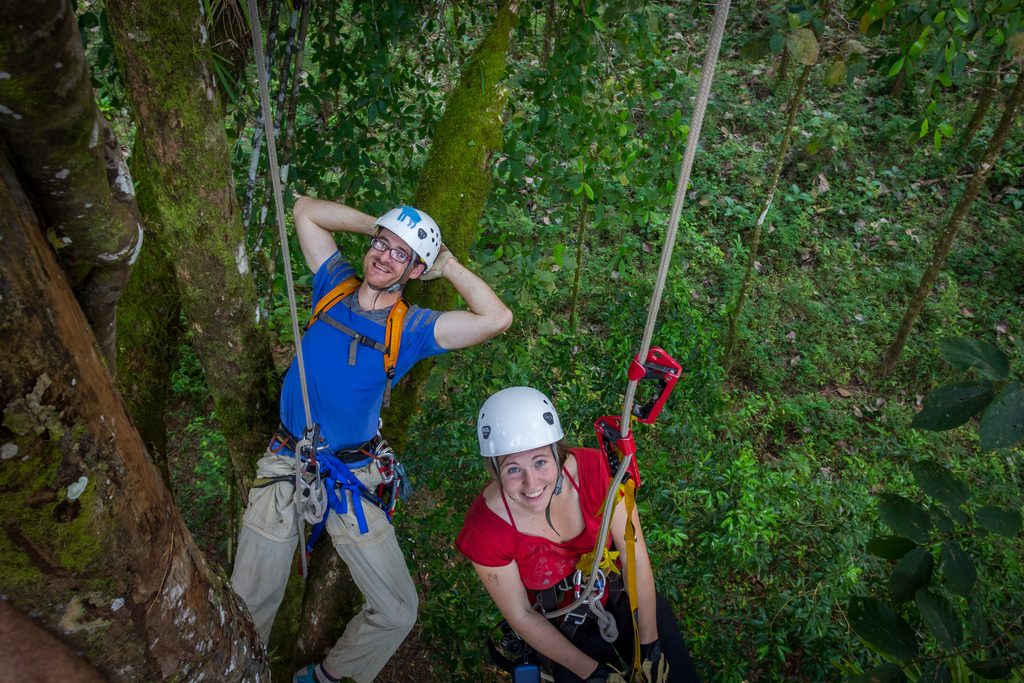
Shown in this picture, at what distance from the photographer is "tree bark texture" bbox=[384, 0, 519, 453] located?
11.7 ft

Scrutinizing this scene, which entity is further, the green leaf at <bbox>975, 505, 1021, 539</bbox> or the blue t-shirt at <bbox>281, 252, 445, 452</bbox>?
the blue t-shirt at <bbox>281, 252, 445, 452</bbox>

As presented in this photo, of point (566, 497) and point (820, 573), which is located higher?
point (566, 497)

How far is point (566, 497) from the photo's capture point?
288 centimetres

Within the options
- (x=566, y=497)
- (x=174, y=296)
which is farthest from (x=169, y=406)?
(x=566, y=497)

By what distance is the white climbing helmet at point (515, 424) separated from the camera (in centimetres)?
271

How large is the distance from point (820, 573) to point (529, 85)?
3.03m

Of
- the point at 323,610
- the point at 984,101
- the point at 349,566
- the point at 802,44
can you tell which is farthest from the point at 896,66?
the point at 984,101

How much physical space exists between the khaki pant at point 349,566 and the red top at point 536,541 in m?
0.58

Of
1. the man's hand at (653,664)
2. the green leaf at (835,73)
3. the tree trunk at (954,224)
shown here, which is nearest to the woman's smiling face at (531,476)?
the man's hand at (653,664)

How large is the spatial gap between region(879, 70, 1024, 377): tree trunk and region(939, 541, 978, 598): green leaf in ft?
18.2

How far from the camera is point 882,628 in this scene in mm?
2105

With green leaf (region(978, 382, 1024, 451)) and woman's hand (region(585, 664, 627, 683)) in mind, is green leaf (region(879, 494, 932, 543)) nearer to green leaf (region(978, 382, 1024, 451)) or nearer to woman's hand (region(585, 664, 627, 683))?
green leaf (region(978, 382, 1024, 451))

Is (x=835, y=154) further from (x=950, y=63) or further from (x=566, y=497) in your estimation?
(x=566, y=497)

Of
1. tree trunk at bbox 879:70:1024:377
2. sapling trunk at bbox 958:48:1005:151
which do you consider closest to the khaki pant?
tree trunk at bbox 879:70:1024:377
